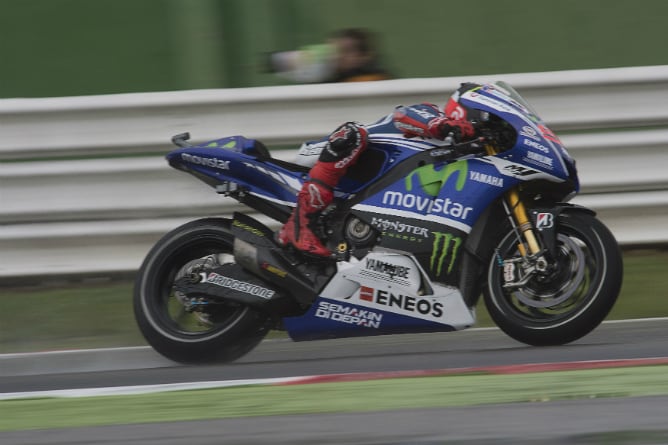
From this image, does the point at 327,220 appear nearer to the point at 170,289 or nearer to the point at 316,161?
the point at 316,161

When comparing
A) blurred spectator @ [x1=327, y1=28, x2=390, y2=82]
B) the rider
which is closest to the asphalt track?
the rider

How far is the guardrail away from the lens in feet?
22.0

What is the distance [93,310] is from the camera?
6363 millimetres

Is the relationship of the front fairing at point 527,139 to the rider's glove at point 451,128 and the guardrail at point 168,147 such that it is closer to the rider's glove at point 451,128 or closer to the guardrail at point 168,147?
A: the rider's glove at point 451,128

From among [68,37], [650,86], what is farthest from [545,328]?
[68,37]

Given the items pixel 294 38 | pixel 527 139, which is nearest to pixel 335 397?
pixel 527 139

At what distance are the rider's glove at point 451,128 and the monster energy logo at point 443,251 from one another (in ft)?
1.44

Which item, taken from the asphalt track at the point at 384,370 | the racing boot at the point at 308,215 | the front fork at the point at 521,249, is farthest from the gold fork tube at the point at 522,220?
the racing boot at the point at 308,215

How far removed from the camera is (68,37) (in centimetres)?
752

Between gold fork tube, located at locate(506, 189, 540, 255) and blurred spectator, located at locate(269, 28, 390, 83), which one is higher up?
blurred spectator, located at locate(269, 28, 390, 83)

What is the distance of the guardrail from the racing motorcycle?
4.59ft

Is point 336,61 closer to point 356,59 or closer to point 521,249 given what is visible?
point 356,59

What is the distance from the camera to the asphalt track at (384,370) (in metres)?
3.02

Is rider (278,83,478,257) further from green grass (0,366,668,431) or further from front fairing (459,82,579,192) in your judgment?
green grass (0,366,668,431)
